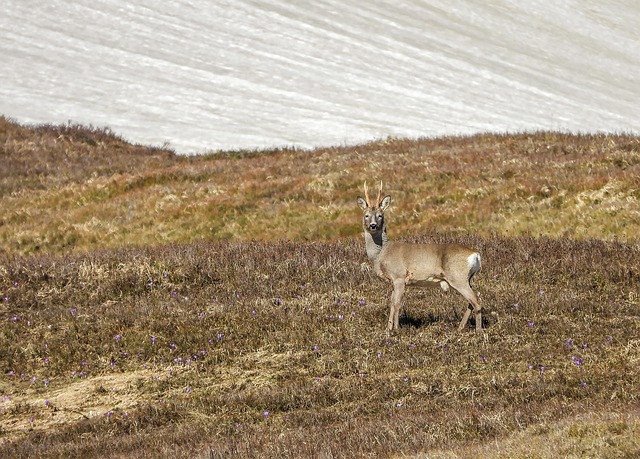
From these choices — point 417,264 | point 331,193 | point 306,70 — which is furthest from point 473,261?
point 306,70

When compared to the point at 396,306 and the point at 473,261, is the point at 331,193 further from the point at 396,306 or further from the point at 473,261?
the point at 473,261

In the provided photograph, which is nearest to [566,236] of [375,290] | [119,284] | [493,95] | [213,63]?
[375,290]

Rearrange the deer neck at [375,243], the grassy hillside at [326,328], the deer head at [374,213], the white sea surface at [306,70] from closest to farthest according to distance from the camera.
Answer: the grassy hillside at [326,328]
the deer head at [374,213]
the deer neck at [375,243]
the white sea surface at [306,70]

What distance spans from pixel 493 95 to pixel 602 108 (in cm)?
717

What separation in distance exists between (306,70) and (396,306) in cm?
4886

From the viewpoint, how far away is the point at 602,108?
58.5m

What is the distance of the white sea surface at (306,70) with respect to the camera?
5047cm

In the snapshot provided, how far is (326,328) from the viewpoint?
1384 centimetres

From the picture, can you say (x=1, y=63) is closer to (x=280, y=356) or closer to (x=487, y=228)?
(x=487, y=228)

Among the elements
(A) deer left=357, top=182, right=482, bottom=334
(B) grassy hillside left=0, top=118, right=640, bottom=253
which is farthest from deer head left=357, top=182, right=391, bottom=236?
(B) grassy hillside left=0, top=118, right=640, bottom=253

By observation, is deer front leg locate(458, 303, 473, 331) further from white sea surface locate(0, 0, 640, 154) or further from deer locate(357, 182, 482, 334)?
white sea surface locate(0, 0, 640, 154)

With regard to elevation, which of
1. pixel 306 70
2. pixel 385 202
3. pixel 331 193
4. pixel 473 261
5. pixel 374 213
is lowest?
pixel 331 193

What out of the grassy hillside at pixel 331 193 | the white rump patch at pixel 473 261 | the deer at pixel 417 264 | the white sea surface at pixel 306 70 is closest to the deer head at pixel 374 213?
the deer at pixel 417 264

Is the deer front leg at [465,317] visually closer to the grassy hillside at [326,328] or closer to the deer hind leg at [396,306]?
the grassy hillside at [326,328]
